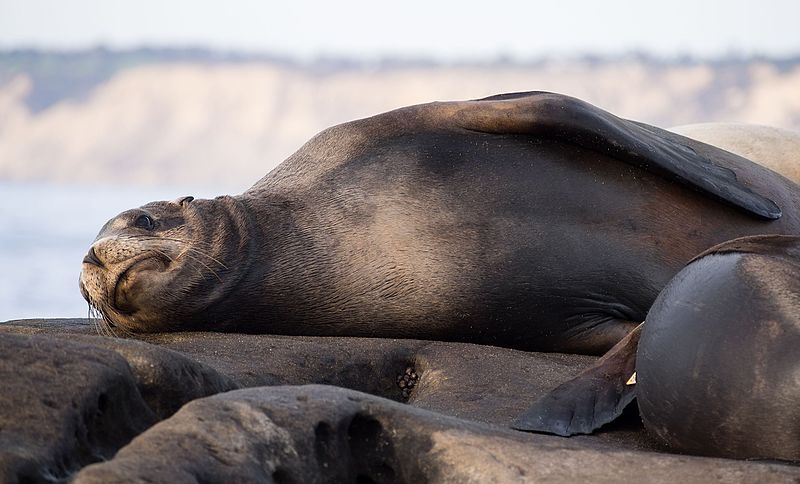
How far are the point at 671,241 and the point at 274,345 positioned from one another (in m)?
1.50

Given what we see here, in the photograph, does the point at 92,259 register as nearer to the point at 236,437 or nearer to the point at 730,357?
the point at 236,437

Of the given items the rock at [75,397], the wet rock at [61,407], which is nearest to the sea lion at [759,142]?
the rock at [75,397]

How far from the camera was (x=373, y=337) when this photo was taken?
4902 millimetres

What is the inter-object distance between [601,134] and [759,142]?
9.98 ft

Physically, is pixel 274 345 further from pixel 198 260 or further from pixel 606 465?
pixel 606 465

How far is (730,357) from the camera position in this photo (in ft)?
10.0

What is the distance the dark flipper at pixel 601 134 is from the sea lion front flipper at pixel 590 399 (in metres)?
1.26

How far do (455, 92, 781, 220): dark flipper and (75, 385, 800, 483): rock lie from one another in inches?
82.5

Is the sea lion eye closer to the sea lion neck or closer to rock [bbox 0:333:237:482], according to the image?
the sea lion neck

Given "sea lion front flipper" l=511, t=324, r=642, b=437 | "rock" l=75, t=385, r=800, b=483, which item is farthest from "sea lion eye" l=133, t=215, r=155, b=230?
"rock" l=75, t=385, r=800, b=483

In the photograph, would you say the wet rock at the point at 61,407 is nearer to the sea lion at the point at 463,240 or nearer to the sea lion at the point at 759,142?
the sea lion at the point at 463,240

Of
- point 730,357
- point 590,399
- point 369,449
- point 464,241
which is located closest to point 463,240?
point 464,241

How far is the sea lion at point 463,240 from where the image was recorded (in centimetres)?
482

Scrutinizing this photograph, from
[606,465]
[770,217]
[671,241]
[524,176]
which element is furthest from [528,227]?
[606,465]
